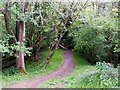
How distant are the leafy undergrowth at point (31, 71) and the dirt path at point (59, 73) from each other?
0.29 m

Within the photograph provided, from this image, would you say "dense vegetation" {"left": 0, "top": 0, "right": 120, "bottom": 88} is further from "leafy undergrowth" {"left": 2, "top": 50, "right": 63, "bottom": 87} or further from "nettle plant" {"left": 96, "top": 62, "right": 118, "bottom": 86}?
"nettle plant" {"left": 96, "top": 62, "right": 118, "bottom": 86}

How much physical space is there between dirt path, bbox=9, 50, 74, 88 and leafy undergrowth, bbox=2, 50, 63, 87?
0.29 meters

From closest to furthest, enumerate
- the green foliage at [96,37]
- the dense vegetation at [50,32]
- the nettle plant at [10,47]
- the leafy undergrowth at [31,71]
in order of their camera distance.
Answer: the nettle plant at [10,47] < the leafy undergrowth at [31,71] < the dense vegetation at [50,32] < the green foliage at [96,37]

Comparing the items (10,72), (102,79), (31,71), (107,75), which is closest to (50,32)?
(31,71)

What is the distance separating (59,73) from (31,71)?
1.23 m

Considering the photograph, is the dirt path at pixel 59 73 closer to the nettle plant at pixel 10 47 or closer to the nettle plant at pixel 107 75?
the nettle plant at pixel 10 47

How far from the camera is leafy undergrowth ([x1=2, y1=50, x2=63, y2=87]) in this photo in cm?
882

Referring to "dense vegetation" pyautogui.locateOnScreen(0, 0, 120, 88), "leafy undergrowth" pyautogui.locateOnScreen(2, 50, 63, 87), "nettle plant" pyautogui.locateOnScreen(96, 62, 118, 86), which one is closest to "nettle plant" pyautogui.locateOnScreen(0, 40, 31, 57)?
"dense vegetation" pyautogui.locateOnScreen(0, 0, 120, 88)

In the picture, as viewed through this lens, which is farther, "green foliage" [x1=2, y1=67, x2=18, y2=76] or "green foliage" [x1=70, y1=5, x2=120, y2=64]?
"green foliage" [x1=70, y1=5, x2=120, y2=64]

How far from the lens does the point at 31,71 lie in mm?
10422

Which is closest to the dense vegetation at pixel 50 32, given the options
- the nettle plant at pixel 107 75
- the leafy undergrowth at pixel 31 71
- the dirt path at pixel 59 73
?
the leafy undergrowth at pixel 31 71

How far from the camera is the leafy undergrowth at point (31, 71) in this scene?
8820mm

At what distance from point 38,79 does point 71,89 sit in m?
3.16

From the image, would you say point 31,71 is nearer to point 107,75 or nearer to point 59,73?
point 59,73
